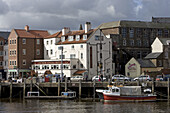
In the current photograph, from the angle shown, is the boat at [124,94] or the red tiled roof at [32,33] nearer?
the boat at [124,94]

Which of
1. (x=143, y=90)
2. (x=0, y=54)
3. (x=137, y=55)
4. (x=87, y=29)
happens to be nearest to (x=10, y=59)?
(x=0, y=54)

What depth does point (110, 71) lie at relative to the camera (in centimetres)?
11312

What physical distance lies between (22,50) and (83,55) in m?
16.8

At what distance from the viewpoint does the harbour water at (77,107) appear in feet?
214

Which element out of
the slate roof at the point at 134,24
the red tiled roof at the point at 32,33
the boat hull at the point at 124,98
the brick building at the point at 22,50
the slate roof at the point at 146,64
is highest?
the slate roof at the point at 134,24

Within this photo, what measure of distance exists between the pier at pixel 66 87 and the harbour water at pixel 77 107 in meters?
4.12

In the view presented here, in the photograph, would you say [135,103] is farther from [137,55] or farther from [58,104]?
[137,55]

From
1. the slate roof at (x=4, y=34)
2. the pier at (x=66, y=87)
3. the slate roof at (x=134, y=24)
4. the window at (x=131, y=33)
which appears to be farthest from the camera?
the window at (x=131, y=33)

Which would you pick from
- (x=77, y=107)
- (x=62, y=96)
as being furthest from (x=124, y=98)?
(x=62, y=96)

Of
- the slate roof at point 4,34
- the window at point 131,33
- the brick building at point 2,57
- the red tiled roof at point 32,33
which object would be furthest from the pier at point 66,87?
the window at point 131,33

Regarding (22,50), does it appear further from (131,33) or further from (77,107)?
(77,107)

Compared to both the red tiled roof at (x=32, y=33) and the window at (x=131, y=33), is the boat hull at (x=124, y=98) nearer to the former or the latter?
the red tiled roof at (x=32, y=33)

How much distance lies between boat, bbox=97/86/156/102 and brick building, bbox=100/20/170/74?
47081 mm

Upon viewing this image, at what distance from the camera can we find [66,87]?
267ft
